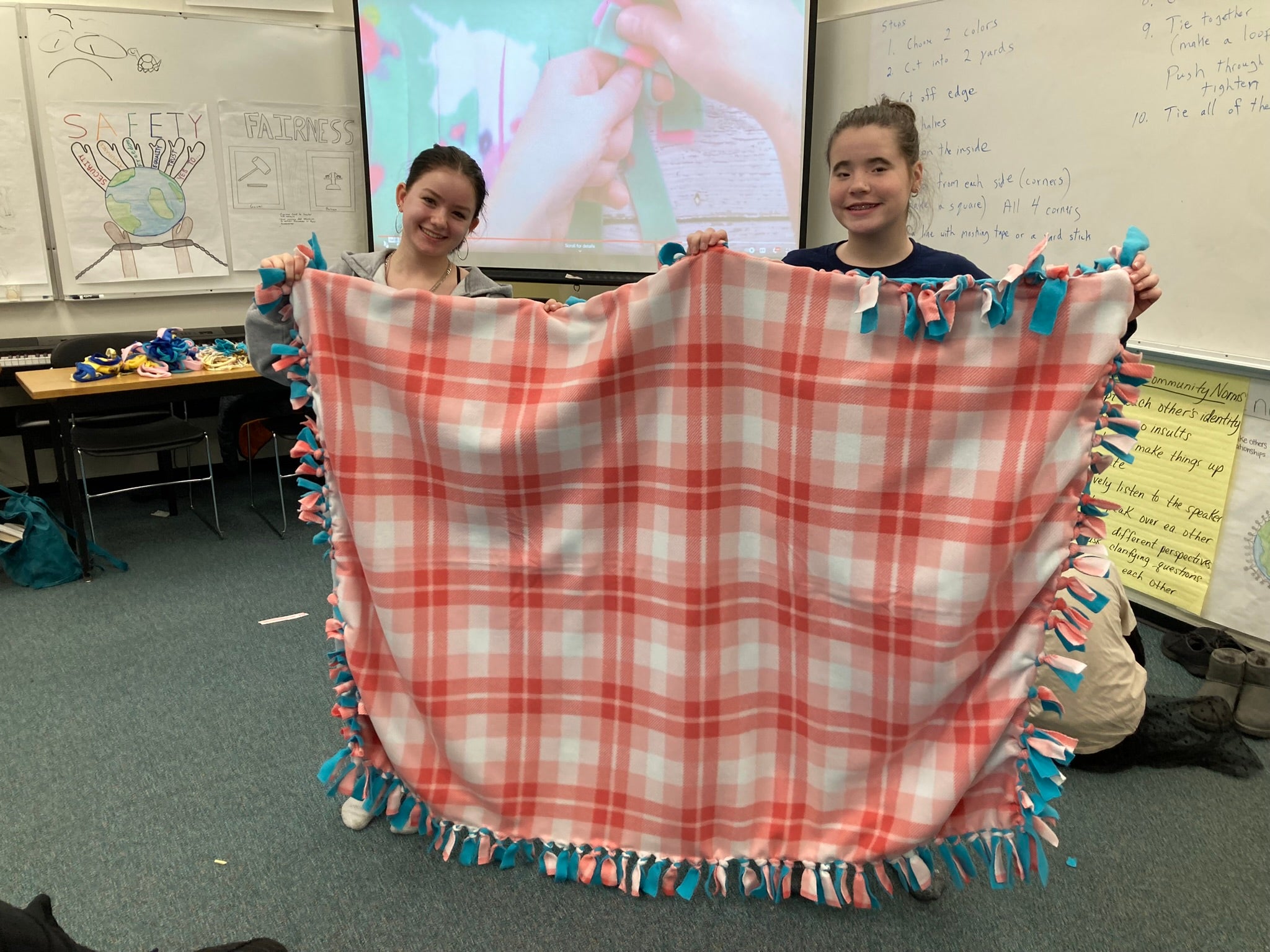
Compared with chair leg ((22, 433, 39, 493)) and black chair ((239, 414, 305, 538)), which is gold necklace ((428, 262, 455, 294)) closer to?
black chair ((239, 414, 305, 538))

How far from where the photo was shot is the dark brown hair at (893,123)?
1801 millimetres

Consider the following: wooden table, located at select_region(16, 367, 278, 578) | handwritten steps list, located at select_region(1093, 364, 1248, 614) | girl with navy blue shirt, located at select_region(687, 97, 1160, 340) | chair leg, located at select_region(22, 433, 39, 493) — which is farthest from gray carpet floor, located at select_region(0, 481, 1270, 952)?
chair leg, located at select_region(22, 433, 39, 493)

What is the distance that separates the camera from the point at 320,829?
193 centimetres

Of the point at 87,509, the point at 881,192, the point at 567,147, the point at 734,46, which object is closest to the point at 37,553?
the point at 87,509

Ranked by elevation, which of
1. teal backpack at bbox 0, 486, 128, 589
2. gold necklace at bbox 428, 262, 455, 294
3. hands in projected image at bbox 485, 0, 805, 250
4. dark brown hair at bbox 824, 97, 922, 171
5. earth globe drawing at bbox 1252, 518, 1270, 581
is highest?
hands in projected image at bbox 485, 0, 805, 250

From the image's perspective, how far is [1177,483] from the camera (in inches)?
111

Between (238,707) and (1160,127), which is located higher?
(1160,127)

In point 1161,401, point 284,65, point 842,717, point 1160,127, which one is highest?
point 284,65

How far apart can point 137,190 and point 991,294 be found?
402cm

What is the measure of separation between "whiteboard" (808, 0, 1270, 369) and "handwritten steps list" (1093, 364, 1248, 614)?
0.14 meters

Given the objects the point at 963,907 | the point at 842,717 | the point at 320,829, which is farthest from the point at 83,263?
the point at 963,907

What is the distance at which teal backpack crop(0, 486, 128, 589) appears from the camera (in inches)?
128

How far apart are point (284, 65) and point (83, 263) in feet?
4.32

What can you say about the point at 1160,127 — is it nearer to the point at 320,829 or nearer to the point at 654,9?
the point at 654,9
